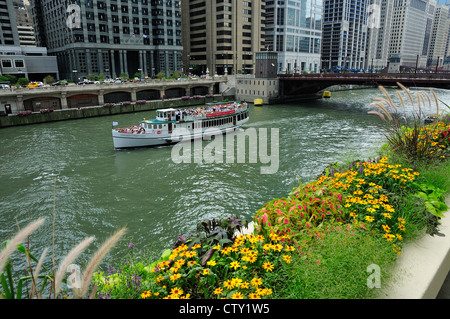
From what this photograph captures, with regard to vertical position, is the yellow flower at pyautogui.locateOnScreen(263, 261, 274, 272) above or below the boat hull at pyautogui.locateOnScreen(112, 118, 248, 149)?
above

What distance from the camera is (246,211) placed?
68.6 ft

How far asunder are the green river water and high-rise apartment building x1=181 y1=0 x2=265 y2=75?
278 ft

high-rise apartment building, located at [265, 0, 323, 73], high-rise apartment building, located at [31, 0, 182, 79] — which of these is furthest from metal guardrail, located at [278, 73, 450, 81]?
high-rise apartment building, located at [265, 0, 323, 73]

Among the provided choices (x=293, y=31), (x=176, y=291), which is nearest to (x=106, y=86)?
(x=176, y=291)

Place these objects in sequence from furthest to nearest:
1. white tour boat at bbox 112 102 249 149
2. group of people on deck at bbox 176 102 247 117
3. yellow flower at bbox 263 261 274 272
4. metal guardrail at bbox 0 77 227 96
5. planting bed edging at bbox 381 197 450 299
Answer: metal guardrail at bbox 0 77 227 96, group of people on deck at bbox 176 102 247 117, white tour boat at bbox 112 102 249 149, yellow flower at bbox 263 261 274 272, planting bed edging at bbox 381 197 450 299

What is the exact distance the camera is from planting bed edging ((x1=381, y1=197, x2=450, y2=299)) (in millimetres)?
4812

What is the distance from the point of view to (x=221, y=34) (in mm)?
121562

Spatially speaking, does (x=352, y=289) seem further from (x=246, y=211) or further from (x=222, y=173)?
(x=222, y=173)

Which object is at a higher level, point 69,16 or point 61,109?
point 69,16

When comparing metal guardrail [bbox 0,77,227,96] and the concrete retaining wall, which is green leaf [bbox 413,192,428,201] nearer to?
the concrete retaining wall

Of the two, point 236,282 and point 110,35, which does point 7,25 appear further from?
point 236,282
